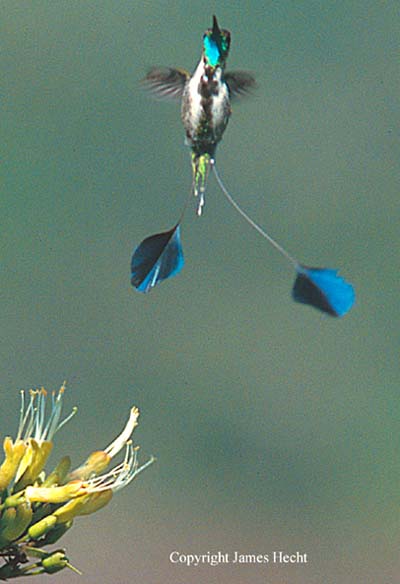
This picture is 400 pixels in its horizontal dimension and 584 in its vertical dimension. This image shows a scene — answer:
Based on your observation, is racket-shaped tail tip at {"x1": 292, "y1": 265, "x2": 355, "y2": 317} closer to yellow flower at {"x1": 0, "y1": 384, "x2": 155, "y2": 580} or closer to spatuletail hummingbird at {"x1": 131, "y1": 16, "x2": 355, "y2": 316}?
spatuletail hummingbird at {"x1": 131, "y1": 16, "x2": 355, "y2": 316}

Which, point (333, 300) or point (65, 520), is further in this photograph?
point (65, 520)

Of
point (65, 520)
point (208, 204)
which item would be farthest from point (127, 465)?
point (208, 204)

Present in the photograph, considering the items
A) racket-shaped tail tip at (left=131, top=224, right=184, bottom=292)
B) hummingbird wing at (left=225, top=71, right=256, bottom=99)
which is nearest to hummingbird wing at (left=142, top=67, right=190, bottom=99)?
hummingbird wing at (left=225, top=71, right=256, bottom=99)

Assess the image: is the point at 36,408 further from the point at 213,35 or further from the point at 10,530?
the point at 213,35

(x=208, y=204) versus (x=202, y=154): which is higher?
(x=208, y=204)

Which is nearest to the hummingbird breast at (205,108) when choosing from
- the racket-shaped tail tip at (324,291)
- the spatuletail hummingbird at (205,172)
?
the spatuletail hummingbird at (205,172)

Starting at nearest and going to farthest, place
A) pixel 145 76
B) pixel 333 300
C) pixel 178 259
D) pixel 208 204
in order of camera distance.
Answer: pixel 333 300 → pixel 178 259 → pixel 145 76 → pixel 208 204

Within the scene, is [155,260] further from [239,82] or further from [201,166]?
[239,82]

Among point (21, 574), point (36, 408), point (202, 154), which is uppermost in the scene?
point (202, 154)
